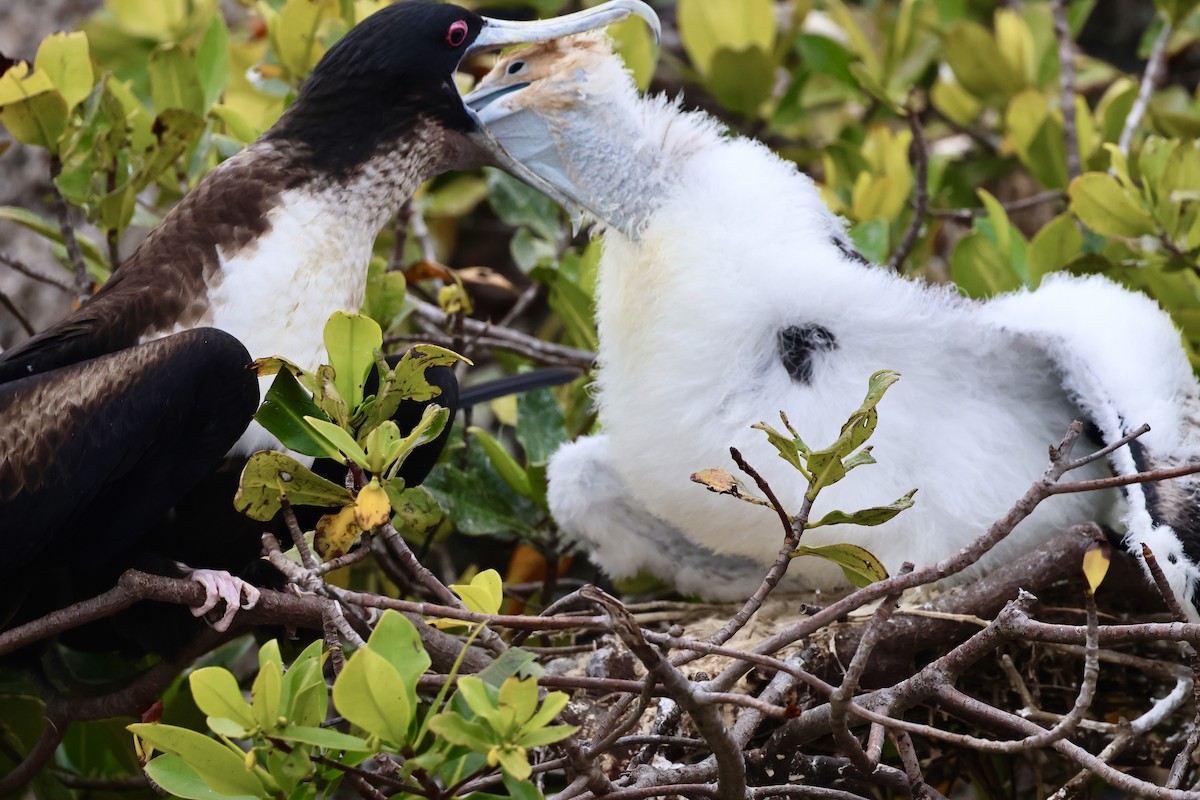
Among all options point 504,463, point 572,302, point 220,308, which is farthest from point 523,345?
point 220,308

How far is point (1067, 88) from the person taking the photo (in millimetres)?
2543

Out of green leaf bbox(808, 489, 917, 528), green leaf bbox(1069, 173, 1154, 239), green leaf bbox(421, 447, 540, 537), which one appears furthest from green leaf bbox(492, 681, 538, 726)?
green leaf bbox(1069, 173, 1154, 239)

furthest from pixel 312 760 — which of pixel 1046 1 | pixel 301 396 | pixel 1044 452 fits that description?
pixel 1046 1

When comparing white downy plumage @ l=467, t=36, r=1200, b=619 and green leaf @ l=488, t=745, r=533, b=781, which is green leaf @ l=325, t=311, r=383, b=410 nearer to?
green leaf @ l=488, t=745, r=533, b=781

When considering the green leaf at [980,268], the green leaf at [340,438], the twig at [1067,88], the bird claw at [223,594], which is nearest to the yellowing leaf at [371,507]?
the green leaf at [340,438]

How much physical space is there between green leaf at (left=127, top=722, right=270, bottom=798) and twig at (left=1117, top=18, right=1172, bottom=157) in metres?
1.84

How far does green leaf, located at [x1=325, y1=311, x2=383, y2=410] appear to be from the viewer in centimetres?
133

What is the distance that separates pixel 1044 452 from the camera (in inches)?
77.2

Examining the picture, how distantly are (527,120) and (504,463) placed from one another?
1.73ft

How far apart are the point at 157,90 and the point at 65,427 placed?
88cm

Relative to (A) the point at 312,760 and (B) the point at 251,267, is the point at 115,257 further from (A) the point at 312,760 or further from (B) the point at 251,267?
(A) the point at 312,760

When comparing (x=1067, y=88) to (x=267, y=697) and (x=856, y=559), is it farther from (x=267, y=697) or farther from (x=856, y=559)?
(x=267, y=697)

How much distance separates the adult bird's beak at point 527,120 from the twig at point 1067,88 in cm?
88

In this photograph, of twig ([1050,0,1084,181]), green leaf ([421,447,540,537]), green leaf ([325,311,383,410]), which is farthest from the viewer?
twig ([1050,0,1084,181])
